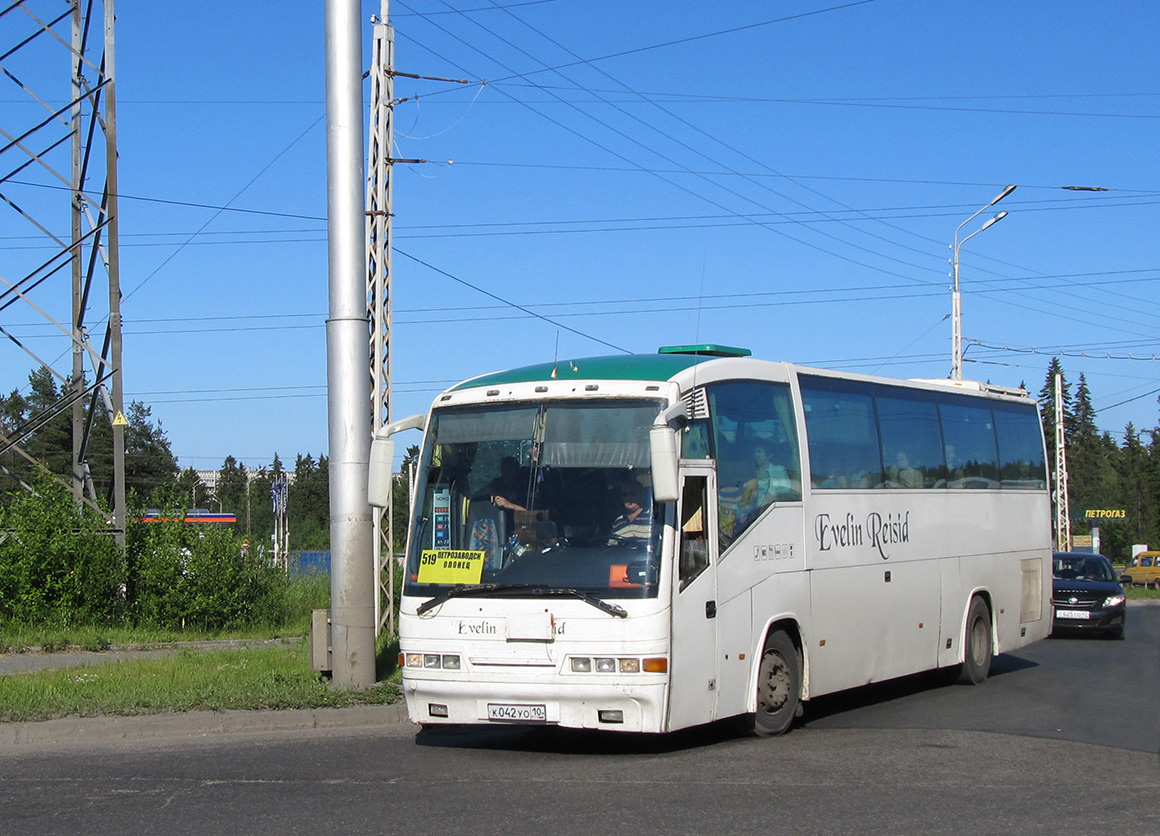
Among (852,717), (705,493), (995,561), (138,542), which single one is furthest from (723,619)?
(138,542)

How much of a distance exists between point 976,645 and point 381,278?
8591 mm

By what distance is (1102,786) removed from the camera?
26.9ft

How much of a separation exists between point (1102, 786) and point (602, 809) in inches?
137

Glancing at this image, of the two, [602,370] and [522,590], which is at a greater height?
[602,370]

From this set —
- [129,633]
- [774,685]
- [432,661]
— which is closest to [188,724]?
[432,661]

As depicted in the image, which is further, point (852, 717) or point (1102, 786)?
point (852, 717)

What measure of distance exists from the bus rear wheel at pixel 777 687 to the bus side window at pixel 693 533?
135 cm

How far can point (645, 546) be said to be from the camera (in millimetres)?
8992

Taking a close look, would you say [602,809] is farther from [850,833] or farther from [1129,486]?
[1129,486]

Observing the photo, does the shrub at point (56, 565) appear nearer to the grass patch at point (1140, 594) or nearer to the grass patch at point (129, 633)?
the grass patch at point (129, 633)

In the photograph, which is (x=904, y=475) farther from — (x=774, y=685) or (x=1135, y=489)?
(x=1135, y=489)

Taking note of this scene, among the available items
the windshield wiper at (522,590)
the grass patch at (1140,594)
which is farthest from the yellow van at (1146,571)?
the windshield wiper at (522,590)

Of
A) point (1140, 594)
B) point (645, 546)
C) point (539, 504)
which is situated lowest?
point (1140, 594)

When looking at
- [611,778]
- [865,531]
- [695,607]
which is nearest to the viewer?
[611,778]
